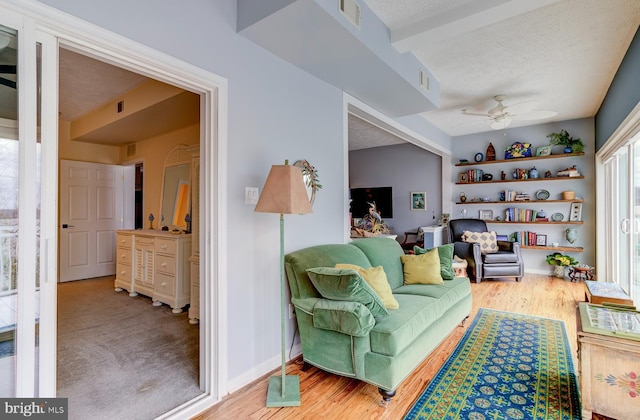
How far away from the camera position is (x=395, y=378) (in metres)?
1.86

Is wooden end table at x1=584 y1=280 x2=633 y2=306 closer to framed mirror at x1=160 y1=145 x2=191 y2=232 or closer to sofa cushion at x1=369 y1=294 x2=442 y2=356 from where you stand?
sofa cushion at x1=369 y1=294 x2=442 y2=356

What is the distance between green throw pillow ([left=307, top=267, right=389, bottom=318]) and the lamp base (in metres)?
0.61

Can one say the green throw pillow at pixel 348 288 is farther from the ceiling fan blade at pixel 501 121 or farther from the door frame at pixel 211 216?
the ceiling fan blade at pixel 501 121

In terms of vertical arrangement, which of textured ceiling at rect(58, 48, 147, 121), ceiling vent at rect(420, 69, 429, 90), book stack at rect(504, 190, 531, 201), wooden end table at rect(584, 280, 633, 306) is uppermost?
textured ceiling at rect(58, 48, 147, 121)

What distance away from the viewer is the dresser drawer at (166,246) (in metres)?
3.60

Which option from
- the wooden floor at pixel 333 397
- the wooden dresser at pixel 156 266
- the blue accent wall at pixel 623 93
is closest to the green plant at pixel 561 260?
the blue accent wall at pixel 623 93

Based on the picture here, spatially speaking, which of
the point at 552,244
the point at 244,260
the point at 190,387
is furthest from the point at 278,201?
the point at 552,244

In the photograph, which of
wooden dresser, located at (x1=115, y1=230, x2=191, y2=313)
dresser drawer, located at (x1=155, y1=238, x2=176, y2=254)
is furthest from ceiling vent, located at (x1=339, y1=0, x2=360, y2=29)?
dresser drawer, located at (x1=155, y1=238, x2=176, y2=254)

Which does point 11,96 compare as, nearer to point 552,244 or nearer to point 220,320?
point 220,320

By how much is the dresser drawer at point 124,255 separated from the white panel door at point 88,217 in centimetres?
142

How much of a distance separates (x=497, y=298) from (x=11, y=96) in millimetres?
4826

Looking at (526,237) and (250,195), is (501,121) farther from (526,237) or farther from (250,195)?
(250,195)

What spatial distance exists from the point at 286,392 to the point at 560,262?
17.3ft

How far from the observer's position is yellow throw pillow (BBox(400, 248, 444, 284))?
305cm
